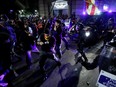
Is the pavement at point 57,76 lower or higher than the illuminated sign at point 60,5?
lower

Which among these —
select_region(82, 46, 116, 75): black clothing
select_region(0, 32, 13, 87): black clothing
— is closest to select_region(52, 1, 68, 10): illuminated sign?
select_region(0, 32, 13, 87): black clothing

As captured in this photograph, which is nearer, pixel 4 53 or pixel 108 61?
pixel 108 61

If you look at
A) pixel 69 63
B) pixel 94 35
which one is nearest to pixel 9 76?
pixel 69 63

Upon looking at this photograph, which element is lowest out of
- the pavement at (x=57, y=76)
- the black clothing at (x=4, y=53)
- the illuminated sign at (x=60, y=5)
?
the pavement at (x=57, y=76)

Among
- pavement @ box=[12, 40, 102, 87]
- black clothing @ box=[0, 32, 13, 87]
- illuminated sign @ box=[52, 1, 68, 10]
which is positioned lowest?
pavement @ box=[12, 40, 102, 87]

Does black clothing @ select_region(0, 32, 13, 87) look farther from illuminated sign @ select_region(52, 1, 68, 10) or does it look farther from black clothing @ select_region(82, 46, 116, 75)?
illuminated sign @ select_region(52, 1, 68, 10)

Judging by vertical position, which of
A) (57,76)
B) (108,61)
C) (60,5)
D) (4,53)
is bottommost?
(57,76)

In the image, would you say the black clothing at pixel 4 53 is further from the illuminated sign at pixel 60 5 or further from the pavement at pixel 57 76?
the illuminated sign at pixel 60 5

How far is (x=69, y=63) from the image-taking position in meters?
6.89

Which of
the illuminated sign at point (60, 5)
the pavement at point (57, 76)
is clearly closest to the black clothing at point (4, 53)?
the pavement at point (57, 76)

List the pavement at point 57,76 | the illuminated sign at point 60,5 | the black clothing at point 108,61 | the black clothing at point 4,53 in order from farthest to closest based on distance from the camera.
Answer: the illuminated sign at point 60,5 → the pavement at point 57,76 → the black clothing at point 4,53 → the black clothing at point 108,61

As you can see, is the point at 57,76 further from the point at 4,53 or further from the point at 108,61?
the point at 108,61

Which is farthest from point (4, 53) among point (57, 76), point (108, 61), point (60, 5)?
point (60, 5)

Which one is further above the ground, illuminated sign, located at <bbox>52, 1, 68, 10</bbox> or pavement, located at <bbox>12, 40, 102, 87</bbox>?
illuminated sign, located at <bbox>52, 1, 68, 10</bbox>
